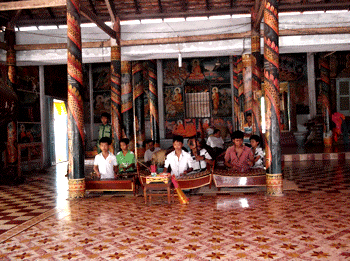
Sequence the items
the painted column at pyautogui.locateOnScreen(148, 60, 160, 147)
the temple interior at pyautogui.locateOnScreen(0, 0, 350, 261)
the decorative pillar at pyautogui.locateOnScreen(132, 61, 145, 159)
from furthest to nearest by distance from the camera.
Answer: the painted column at pyautogui.locateOnScreen(148, 60, 160, 147) < the decorative pillar at pyautogui.locateOnScreen(132, 61, 145, 159) < the temple interior at pyautogui.locateOnScreen(0, 0, 350, 261)

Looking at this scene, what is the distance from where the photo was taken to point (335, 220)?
191 inches

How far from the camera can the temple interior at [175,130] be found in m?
4.40

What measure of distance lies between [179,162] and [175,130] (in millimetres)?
11117

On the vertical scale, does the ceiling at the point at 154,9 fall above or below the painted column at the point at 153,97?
above

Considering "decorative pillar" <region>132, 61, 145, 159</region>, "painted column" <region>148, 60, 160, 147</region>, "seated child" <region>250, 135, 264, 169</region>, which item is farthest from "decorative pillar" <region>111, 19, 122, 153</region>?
"painted column" <region>148, 60, 160, 147</region>

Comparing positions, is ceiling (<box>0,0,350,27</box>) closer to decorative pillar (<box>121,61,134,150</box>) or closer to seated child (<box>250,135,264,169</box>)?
decorative pillar (<box>121,61,134,150</box>)

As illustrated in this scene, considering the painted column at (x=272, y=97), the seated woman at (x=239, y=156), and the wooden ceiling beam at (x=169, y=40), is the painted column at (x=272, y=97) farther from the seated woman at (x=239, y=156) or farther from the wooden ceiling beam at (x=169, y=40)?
the wooden ceiling beam at (x=169, y=40)

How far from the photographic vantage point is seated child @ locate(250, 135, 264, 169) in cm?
777

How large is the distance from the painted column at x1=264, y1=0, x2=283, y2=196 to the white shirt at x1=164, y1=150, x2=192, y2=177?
1608 mm

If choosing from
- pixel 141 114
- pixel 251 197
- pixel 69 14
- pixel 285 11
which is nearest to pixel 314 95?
pixel 285 11

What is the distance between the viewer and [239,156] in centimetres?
765

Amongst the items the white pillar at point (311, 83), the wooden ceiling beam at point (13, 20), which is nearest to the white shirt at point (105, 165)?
the wooden ceiling beam at point (13, 20)

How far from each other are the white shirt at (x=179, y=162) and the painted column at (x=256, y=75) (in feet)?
14.8

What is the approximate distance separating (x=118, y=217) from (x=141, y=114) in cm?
993
